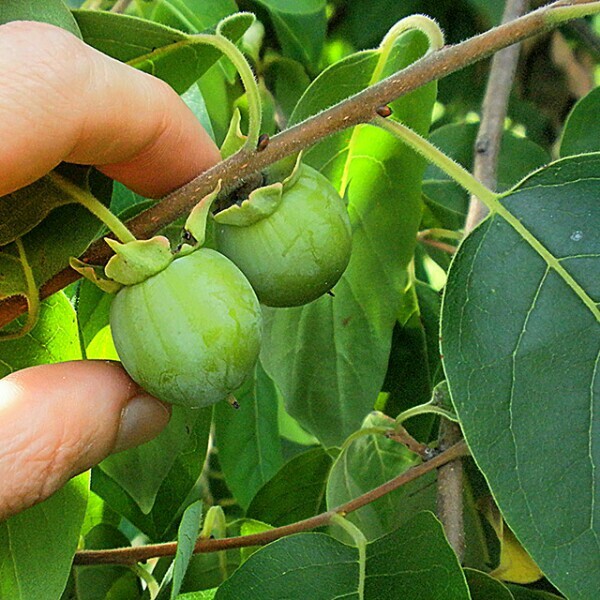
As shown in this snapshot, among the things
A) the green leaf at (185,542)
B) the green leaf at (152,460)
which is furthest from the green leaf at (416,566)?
the green leaf at (152,460)

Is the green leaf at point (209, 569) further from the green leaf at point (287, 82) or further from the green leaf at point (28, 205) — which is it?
the green leaf at point (287, 82)

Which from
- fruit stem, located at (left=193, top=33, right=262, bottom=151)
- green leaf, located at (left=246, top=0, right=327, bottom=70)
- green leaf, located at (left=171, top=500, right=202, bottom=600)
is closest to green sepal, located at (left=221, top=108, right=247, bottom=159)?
fruit stem, located at (left=193, top=33, right=262, bottom=151)

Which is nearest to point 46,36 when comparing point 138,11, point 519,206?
point 519,206

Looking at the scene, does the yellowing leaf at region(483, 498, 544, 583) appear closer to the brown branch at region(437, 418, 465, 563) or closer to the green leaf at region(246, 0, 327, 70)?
the brown branch at region(437, 418, 465, 563)

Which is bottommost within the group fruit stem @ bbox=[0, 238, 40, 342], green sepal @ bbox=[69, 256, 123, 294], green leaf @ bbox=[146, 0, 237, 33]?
fruit stem @ bbox=[0, 238, 40, 342]

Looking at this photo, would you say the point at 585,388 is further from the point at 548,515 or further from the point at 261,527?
the point at 261,527

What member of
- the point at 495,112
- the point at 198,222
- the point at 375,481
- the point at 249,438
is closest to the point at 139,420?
the point at 198,222
